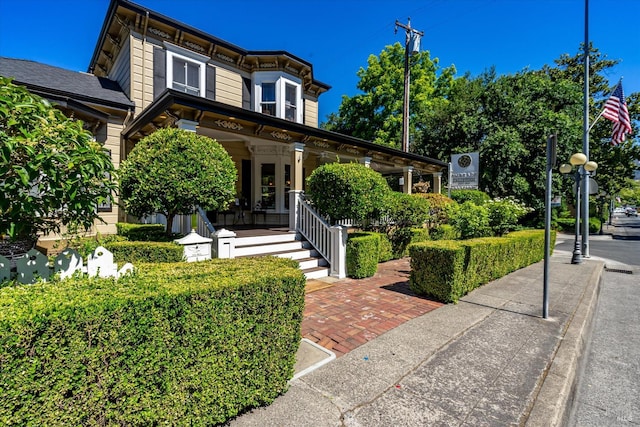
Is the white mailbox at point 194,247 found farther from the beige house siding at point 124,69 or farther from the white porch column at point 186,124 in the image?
the beige house siding at point 124,69

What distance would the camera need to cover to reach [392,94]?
23453mm

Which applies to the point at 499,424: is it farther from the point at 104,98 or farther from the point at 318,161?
the point at 318,161

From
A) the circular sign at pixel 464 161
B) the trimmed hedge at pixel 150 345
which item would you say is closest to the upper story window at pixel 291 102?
the circular sign at pixel 464 161

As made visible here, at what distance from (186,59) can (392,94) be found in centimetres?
1769

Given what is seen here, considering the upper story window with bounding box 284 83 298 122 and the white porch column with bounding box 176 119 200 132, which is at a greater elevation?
the upper story window with bounding box 284 83 298 122

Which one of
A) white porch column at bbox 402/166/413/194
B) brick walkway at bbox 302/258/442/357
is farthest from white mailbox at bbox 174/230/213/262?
white porch column at bbox 402/166/413/194

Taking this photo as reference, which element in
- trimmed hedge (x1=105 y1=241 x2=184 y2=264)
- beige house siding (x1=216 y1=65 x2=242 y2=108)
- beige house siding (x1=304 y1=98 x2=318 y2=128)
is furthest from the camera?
beige house siding (x1=304 y1=98 x2=318 y2=128)

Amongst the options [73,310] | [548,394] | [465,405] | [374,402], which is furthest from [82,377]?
[548,394]

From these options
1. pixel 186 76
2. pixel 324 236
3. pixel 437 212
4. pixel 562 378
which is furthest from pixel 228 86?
pixel 562 378

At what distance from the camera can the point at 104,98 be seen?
8.43m

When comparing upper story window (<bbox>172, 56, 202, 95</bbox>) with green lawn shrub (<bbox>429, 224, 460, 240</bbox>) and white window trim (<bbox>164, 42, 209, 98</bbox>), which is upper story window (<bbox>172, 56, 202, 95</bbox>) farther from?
green lawn shrub (<bbox>429, 224, 460, 240</bbox>)

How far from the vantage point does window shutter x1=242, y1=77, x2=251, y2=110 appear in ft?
36.7

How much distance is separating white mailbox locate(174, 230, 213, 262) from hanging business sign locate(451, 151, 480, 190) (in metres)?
14.0

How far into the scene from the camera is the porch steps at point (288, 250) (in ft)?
22.3
